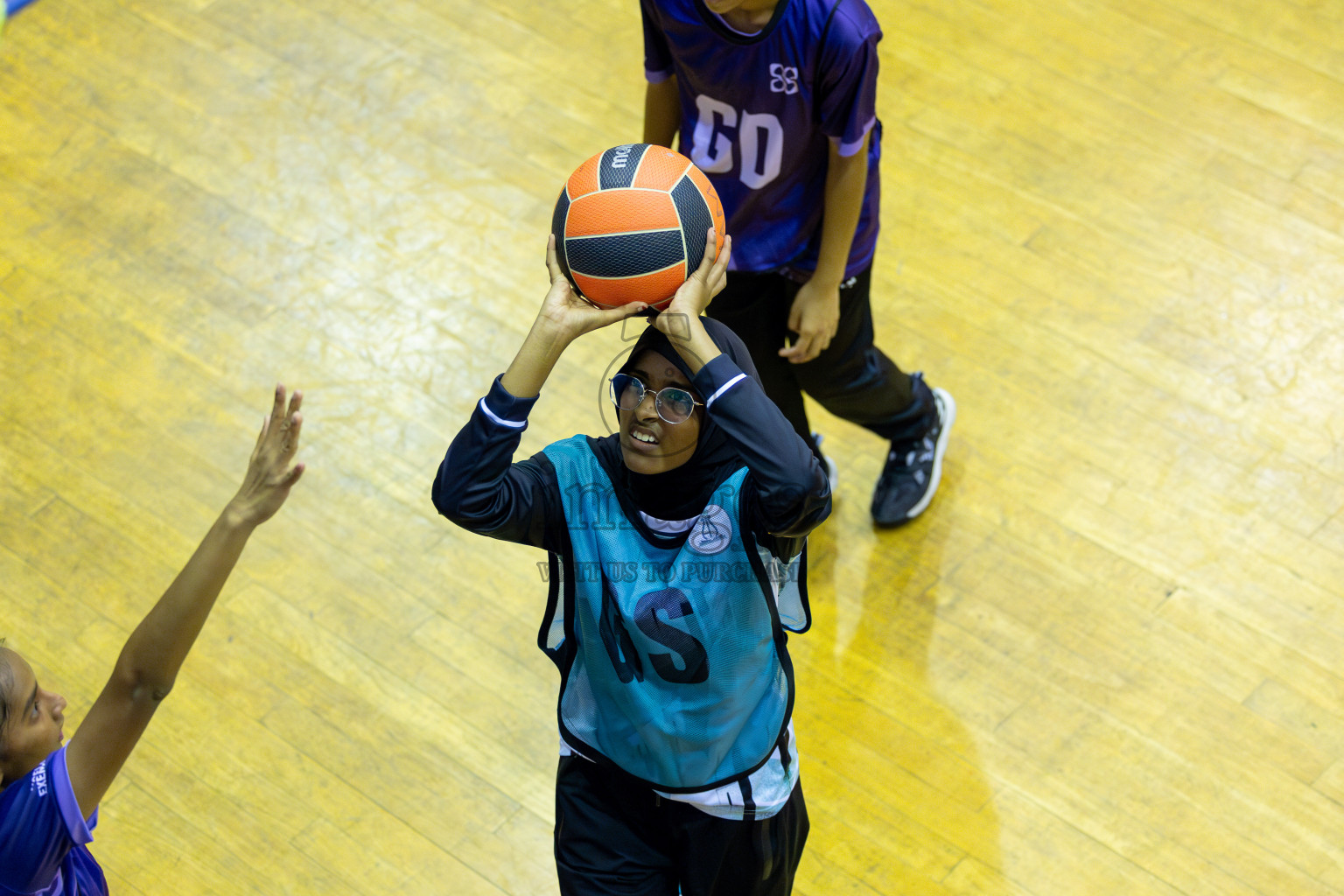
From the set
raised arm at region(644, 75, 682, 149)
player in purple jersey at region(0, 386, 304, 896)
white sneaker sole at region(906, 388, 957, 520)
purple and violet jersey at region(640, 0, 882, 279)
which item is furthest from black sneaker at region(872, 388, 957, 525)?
A: player in purple jersey at region(0, 386, 304, 896)

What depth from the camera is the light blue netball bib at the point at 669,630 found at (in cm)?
193

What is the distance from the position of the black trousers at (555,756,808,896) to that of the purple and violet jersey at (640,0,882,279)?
3.69 ft

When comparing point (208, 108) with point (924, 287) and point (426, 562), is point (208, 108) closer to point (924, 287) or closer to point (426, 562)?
point (426, 562)

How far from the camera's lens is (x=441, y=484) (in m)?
1.86

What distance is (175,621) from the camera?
1.71 metres

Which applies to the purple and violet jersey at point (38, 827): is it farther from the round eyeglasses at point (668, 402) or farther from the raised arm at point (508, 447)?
the round eyeglasses at point (668, 402)

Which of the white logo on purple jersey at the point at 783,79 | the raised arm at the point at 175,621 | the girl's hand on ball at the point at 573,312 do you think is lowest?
the raised arm at the point at 175,621

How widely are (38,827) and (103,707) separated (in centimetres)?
17

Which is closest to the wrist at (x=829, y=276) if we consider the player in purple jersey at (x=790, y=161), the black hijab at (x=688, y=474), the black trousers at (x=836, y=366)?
the player in purple jersey at (x=790, y=161)

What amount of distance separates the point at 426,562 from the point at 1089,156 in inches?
95.1

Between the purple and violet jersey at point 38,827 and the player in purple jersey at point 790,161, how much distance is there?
1.57 m

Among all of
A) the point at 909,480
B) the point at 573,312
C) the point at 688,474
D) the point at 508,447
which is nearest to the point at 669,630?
the point at 688,474

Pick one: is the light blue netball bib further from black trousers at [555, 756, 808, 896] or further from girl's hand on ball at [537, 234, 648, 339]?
girl's hand on ball at [537, 234, 648, 339]

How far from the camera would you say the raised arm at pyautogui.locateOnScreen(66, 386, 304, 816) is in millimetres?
1706
